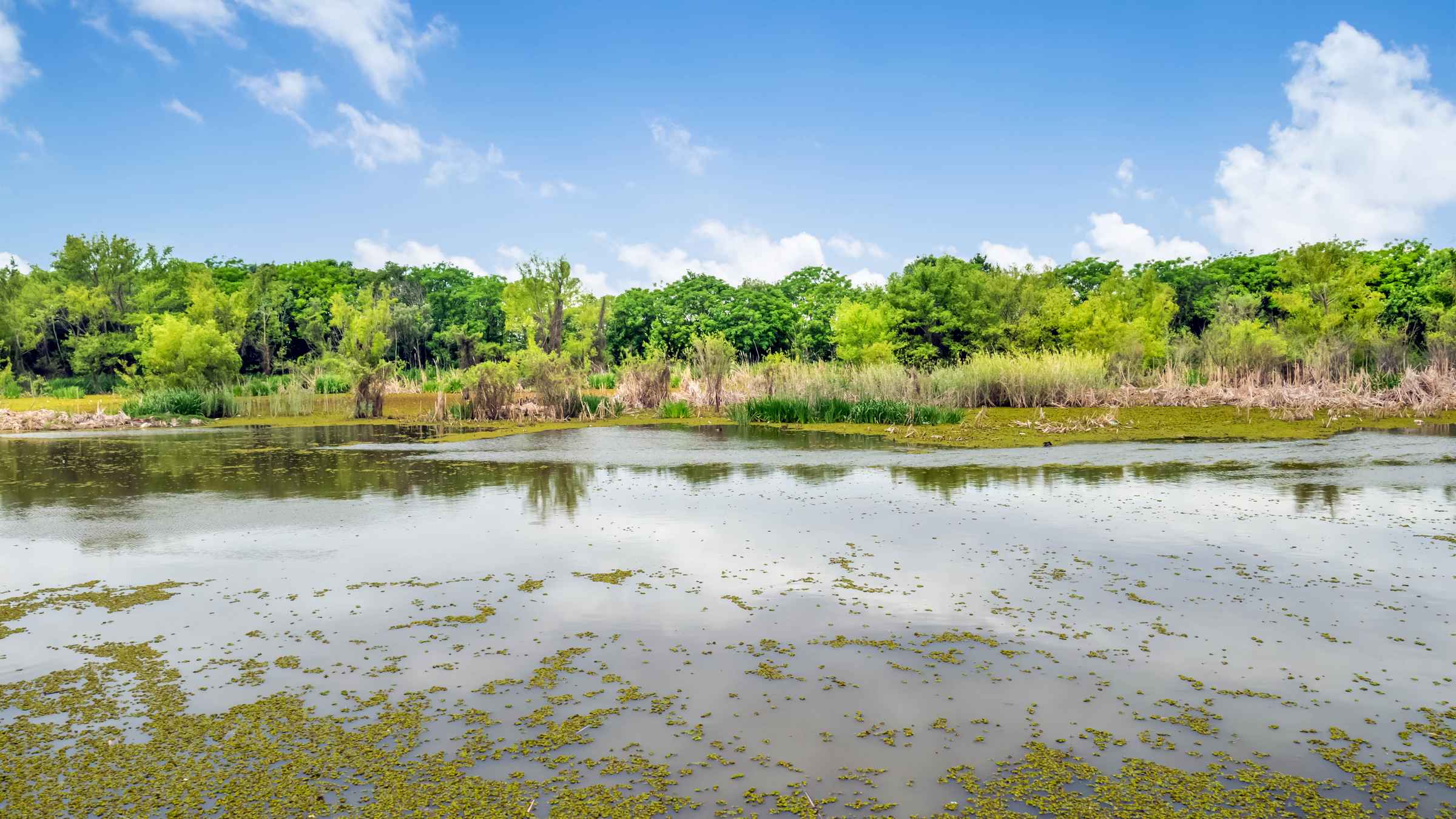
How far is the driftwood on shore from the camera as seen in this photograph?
2589 cm

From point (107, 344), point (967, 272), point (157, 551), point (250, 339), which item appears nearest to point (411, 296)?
point (250, 339)

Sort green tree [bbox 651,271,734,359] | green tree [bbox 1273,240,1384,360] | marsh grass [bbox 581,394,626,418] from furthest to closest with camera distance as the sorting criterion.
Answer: green tree [bbox 651,271,734,359]
green tree [bbox 1273,240,1384,360]
marsh grass [bbox 581,394,626,418]

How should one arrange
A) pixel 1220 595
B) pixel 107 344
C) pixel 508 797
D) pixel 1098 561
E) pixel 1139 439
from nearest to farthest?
pixel 508 797
pixel 1220 595
pixel 1098 561
pixel 1139 439
pixel 107 344

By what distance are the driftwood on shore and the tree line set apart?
5.37 m

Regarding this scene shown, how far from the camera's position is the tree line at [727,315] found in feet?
116

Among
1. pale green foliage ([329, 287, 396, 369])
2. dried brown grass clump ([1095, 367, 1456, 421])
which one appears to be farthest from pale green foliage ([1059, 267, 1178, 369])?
pale green foliage ([329, 287, 396, 369])

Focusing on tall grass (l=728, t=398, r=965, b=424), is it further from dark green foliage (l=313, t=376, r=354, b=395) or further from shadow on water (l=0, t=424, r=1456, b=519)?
dark green foliage (l=313, t=376, r=354, b=395)

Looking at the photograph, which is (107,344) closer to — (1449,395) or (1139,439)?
Answer: (1139,439)

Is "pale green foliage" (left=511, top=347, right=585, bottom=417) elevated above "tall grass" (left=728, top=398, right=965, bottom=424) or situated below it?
above

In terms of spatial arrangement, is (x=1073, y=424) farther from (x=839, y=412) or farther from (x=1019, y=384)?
(x=839, y=412)

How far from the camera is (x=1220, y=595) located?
6.69 m

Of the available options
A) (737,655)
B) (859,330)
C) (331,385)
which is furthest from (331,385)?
(737,655)

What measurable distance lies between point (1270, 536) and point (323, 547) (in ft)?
28.2

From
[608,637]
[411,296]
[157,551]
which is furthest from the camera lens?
[411,296]
